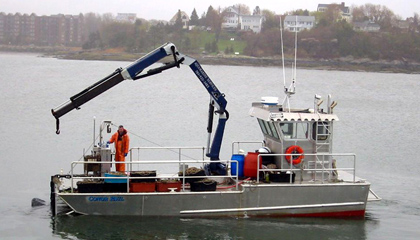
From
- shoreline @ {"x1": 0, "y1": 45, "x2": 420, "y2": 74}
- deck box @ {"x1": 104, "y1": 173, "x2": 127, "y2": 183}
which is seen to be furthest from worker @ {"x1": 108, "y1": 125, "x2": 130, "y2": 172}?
shoreline @ {"x1": 0, "y1": 45, "x2": 420, "y2": 74}

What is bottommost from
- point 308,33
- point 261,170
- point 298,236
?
point 298,236

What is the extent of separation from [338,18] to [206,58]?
163 ft

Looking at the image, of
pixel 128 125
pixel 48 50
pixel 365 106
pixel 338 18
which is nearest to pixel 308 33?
pixel 338 18

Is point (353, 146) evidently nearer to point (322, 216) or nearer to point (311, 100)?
point (322, 216)

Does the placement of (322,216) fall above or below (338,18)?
below

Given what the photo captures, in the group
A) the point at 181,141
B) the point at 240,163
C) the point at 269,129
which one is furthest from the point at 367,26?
the point at 240,163

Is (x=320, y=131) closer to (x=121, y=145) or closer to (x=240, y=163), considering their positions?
(x=240, y=163)

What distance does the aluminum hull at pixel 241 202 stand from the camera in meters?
17.5

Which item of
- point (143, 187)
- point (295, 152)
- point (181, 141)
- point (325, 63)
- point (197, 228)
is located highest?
point (325, 63)

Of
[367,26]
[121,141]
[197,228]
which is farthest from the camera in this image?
[367,26]

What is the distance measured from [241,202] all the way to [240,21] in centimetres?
16567

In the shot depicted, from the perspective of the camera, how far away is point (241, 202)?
1788cm

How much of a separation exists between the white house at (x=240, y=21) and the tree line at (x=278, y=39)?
5634mm

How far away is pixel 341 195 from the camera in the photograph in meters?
18.3
